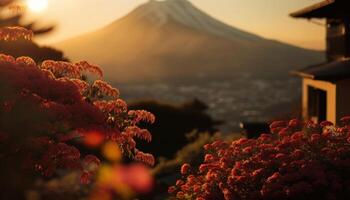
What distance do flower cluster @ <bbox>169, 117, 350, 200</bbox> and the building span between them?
11.5 m

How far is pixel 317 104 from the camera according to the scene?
28734mm

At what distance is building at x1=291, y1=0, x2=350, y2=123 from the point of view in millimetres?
24031

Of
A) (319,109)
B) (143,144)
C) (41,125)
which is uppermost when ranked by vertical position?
(41,125)

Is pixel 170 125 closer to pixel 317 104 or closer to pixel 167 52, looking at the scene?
pixel 317 104

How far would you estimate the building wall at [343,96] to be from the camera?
23938mm

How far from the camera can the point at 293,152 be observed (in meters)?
11.6

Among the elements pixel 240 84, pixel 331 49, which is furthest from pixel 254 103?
pixel 331 49

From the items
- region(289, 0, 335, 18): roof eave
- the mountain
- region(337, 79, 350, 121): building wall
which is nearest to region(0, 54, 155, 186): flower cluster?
region(337, 79, 350, 121): building wall

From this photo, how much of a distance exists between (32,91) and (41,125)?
22.4 inches

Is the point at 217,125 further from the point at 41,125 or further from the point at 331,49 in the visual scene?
the point at 41,125

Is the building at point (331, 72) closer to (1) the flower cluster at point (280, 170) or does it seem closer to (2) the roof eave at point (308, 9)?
(2) the roof eave at point (308, 9)

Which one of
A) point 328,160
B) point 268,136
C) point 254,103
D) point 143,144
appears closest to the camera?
point 328,160

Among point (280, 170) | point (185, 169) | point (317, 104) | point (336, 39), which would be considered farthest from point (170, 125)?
point (280, 170)

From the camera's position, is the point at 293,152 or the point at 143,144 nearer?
the point at 293,152
